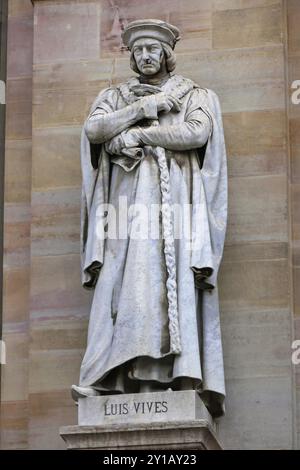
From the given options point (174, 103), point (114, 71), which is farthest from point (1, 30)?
point (174, 103)

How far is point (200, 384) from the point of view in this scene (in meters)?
15.8

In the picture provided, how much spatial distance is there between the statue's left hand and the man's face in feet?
1.90

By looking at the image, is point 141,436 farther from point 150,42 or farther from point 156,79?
point 150,42

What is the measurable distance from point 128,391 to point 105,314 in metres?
0.63

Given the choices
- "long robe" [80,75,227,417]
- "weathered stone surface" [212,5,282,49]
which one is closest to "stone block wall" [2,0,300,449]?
"weathered stone surface" [212,5,282,49]

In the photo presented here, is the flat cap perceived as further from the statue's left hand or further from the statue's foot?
the statue's foot

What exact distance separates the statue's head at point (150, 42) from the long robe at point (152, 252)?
0.72 ft

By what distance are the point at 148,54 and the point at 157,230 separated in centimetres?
151

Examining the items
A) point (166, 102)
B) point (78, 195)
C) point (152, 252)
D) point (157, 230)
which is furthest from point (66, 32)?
point (152, 252)

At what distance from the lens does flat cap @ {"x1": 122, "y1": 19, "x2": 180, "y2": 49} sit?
54.1 feet

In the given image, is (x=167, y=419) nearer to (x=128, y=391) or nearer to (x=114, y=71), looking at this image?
(x=128, y=391)

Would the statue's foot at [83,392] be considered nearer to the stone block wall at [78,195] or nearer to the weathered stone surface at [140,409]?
the weathered stone surface at [140,409]

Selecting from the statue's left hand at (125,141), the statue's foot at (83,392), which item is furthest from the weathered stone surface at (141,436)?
the statue's left hand at (125,141)

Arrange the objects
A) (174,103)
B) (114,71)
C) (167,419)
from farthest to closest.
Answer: (114,71) → (174,103) → (167,419)
